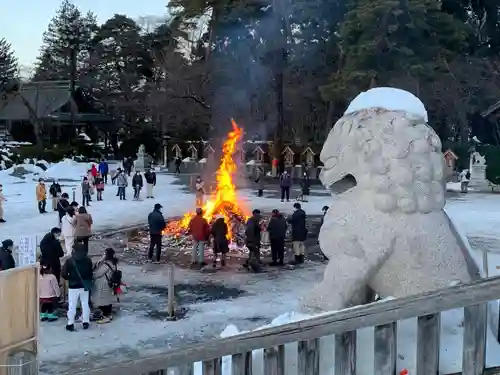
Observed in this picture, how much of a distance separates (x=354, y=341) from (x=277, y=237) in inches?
413

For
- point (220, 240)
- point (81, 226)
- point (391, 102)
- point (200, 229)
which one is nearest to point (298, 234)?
point (220, 240)

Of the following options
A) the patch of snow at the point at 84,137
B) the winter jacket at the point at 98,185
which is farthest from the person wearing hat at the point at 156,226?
the patch of snow at the point at 84,137

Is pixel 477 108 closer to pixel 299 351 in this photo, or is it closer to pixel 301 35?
pixel 301 35

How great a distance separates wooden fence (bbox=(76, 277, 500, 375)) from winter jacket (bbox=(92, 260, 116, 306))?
6.37 m

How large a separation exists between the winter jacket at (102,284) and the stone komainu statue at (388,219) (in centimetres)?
444

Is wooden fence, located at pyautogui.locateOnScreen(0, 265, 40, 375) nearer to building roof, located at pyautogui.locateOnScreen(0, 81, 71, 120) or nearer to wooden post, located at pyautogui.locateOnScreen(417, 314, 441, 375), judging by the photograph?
wooden post, located at pyautogui.locateOnScreen(417, 314, 441, 375)

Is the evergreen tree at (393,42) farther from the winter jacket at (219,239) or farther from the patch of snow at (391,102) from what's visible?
the patch of snow at (391,102)

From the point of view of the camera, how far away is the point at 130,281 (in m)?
12.4

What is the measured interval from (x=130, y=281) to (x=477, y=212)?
503 inches

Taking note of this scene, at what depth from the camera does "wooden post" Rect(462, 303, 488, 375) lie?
10.1 ft

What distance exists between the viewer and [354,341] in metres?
3.42

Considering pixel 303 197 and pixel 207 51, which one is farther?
pixel 207 51

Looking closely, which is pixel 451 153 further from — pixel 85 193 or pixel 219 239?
pixel 219 239

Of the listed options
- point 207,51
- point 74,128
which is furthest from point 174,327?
point 74,128
